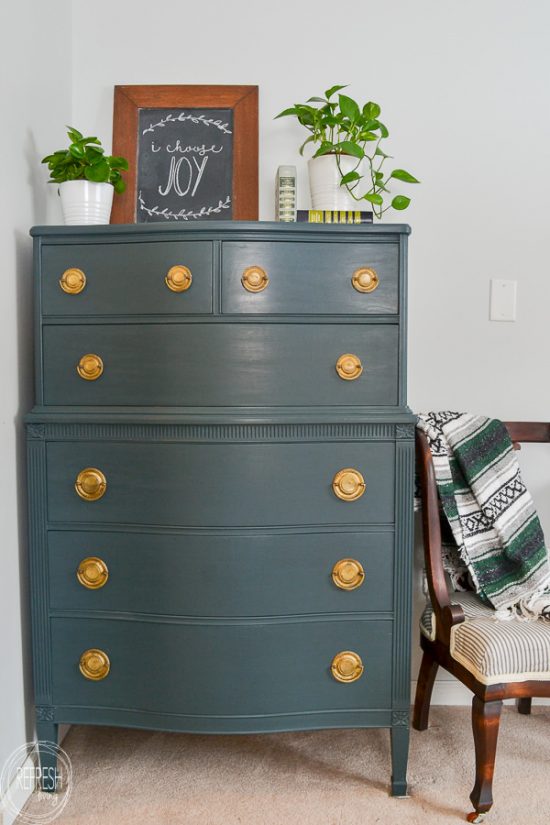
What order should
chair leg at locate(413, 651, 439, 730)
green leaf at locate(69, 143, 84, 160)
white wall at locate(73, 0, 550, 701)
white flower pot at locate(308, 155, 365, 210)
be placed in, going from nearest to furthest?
green leaf at locate(69, 143, 84, 160)
white flower pot at locate(308, 155, 365, 210)
chair leg at locate(413, 651, 439, 730)
white wall at locate(73, 0, 550, 701)

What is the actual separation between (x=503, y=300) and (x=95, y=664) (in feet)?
5.01

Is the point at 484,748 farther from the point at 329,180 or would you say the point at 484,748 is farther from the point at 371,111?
the point at 371,111

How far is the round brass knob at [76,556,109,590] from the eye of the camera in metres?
1.65

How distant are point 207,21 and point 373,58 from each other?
0.50 m

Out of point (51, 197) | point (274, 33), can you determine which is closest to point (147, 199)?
point (51, 197)

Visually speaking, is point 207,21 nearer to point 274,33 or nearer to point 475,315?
point 274,33

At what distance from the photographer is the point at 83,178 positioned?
1750 millimetres

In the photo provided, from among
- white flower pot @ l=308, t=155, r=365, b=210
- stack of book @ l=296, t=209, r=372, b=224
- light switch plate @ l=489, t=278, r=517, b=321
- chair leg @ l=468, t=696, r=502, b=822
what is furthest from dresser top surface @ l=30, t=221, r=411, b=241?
chair leg @ l=468, t=696, r=502, b=822

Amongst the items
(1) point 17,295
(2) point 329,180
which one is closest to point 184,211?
(2) point 329,180

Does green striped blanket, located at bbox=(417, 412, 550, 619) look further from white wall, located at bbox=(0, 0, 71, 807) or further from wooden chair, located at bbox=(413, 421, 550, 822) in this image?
white wall, located at bbox=(0, 0, 71, 807)

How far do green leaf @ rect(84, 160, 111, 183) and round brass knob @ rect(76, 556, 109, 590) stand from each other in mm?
909

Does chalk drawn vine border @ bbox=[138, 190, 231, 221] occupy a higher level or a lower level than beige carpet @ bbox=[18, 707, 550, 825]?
higher

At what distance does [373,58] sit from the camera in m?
2.08

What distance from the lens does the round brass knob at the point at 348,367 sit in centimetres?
161
